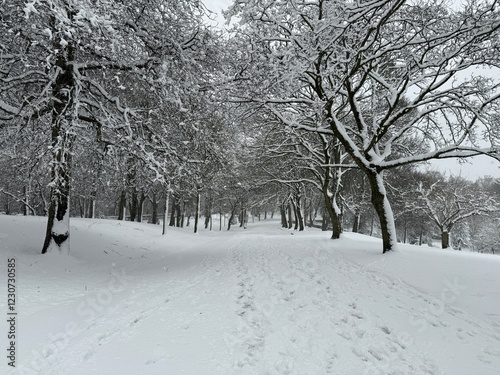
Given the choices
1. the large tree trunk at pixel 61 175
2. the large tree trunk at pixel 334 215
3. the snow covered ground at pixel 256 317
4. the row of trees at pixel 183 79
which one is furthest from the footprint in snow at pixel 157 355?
the large tree trunk at pixel 334 215

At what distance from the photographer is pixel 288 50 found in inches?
252

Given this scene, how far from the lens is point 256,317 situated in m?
4.82

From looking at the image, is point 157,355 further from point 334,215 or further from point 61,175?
point 334,215

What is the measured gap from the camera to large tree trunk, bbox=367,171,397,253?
32.6 ft

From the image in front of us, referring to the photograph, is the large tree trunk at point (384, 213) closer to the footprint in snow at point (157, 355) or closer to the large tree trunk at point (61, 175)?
the footprint in snow at point (157, 355)

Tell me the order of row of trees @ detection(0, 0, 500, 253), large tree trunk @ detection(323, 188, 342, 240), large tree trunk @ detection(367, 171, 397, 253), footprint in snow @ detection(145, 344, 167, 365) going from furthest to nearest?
large tree trunk @ detection(323, 188, 342, 240)
large tree trunk @ detection(367, 171, 397, 253)
row of trees @ detection(0, 0, 500, 253)
footprint in snow @ detection(145, 344, 167, 365)

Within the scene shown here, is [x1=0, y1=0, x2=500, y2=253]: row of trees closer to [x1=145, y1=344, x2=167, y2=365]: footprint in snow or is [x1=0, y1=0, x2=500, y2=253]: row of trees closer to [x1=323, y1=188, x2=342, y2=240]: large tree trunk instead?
[x1=145, y1=344, x2=167, y2=365]: footprint in snow

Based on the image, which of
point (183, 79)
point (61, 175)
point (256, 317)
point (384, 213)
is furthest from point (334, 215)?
point (61, 175)

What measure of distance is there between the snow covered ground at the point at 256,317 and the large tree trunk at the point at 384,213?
1158mm

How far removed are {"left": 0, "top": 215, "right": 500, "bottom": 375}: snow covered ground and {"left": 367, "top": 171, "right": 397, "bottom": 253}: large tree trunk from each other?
3.80 feet

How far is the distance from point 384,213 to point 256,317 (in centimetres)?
724

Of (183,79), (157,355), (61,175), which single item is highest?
(183,79)

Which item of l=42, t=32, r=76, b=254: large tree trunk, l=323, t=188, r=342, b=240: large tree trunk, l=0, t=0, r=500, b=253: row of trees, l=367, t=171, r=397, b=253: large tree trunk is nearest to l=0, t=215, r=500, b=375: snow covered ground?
l=42, t=32, r=76, b=254: large tree trunk

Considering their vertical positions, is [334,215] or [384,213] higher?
[384,213]
